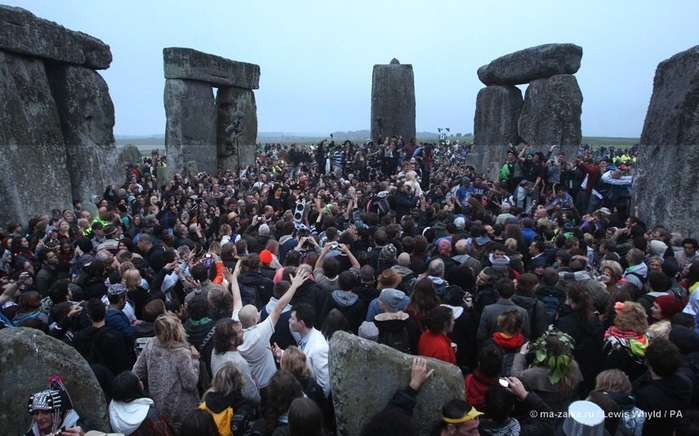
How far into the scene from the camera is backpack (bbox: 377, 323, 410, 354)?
430 centimetres

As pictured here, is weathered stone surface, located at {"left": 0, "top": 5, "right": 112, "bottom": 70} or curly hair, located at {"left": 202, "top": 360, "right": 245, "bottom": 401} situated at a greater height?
weathered stone surface, located at {"left": 0, "top": 5, "right": 112, "bottom": 70}

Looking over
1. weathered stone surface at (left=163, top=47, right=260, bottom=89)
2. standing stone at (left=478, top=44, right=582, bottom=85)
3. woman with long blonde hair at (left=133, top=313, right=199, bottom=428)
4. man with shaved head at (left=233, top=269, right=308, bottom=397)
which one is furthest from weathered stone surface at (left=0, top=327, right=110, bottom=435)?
weathered stone surface at (left=163, top=47, right=260, bottom=89)

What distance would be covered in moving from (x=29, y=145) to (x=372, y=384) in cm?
1077

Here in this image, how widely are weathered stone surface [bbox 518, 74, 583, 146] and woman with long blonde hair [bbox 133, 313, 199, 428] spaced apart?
1394 centimetres

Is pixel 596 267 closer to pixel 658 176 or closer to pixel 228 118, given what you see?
pixel 658 176

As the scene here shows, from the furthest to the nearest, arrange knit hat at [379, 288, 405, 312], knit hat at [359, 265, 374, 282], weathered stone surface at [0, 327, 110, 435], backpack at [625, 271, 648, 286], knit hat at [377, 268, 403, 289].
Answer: backpack at [625, 271, 648, 286]
knit hat at [359, 265, 374, 282]
knit hat at [377, 268, 403, 289]
knit hat at [379, 288, 405, 312]
weathered stone surface at [0, 327, 110, 435]

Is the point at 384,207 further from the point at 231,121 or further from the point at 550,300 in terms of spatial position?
the point at 231,121

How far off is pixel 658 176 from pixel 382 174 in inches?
405

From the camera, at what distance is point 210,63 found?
18703 mm

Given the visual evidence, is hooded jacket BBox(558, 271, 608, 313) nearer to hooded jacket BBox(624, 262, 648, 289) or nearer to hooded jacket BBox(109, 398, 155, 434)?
hooded jacket BBox(624, 262, 648, 289)

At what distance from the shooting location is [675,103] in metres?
8.82

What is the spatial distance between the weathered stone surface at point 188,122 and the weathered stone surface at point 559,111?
1153 cm

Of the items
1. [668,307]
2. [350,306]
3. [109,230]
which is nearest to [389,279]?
[350,306]

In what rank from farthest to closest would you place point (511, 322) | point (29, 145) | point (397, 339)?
point (29, 145) → point (397, 339) → point (511, 322)
